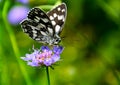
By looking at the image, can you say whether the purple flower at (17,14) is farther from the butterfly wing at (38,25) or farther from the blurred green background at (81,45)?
the butterfly wing at (38,25)

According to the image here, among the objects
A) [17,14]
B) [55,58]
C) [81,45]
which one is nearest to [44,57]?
[55,58]

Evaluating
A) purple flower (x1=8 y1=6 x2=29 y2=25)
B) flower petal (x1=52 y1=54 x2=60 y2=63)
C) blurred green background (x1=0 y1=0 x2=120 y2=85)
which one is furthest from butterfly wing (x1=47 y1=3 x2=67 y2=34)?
purple flower (x1=8 y1=6 x2=29 y2=25)

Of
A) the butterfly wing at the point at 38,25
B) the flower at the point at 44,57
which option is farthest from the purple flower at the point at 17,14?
the flower at the point at 44,57

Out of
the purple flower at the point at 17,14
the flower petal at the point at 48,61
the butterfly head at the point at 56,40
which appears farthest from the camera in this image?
the purple flower at the point at 17,14

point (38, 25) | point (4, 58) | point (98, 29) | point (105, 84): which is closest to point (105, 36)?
point (98, 29)

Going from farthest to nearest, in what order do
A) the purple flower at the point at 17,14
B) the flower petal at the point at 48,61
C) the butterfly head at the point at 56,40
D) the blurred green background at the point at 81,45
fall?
1. the purple flower at the point at 17,14
2. the blurred green background at the point at 81,45
3. the butterfly head at the point at 56,40
4. the flower petal at the point at 48,61

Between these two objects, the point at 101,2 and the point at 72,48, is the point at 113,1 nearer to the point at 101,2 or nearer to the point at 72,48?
the point at 72,48
